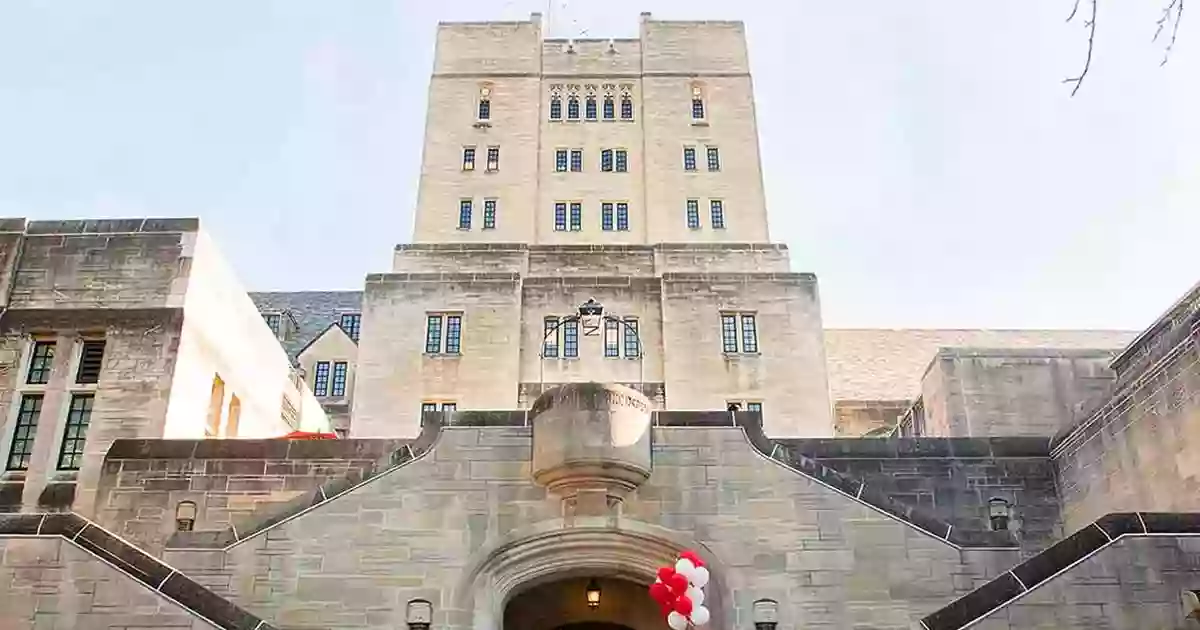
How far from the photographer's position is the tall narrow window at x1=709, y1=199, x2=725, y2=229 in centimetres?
4456

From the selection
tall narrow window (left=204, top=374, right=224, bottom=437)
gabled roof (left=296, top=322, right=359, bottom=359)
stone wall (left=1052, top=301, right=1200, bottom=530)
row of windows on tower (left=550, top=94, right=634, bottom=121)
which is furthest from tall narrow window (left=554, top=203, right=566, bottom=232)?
stone wall (left=1052, top=301, right=1200, bottom=530)

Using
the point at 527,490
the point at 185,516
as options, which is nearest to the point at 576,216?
the point at 185,516

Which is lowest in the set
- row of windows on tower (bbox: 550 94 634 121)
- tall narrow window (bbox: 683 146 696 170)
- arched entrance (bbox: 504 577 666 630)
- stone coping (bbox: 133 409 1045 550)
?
arched entrance (bbox: 504 577 666 630)

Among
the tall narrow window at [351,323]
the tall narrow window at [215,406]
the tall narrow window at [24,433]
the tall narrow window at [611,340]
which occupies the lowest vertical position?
the tall narrow window at [24,433]

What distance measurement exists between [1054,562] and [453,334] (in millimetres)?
24819

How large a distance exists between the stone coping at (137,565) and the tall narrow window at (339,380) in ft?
111

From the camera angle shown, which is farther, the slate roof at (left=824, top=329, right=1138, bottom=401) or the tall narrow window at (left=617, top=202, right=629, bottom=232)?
the tall narrow window at (left=617, top=202, right=629, bottom=232)

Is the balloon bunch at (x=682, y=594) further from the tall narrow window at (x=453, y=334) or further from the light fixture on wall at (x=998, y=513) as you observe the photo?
the tall narrow window at (x=453, y=334)

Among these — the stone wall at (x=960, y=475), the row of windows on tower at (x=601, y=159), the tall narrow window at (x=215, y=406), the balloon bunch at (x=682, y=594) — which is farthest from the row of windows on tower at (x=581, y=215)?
the balloon bunch at (x=682, y=594)

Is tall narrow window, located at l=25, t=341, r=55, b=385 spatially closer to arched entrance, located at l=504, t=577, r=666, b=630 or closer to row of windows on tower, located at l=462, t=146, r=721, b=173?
arched entrance, located at l=504, t=577, r=666, b=630

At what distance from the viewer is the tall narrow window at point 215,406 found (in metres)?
20.9

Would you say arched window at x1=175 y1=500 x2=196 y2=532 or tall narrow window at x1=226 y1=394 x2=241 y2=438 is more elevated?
tall narrow window at x1=226 y1=394 x2=241 y2=438

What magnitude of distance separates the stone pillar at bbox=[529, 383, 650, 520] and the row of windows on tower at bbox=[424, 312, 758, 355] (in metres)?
19.8

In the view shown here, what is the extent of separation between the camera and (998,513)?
16219 mm
